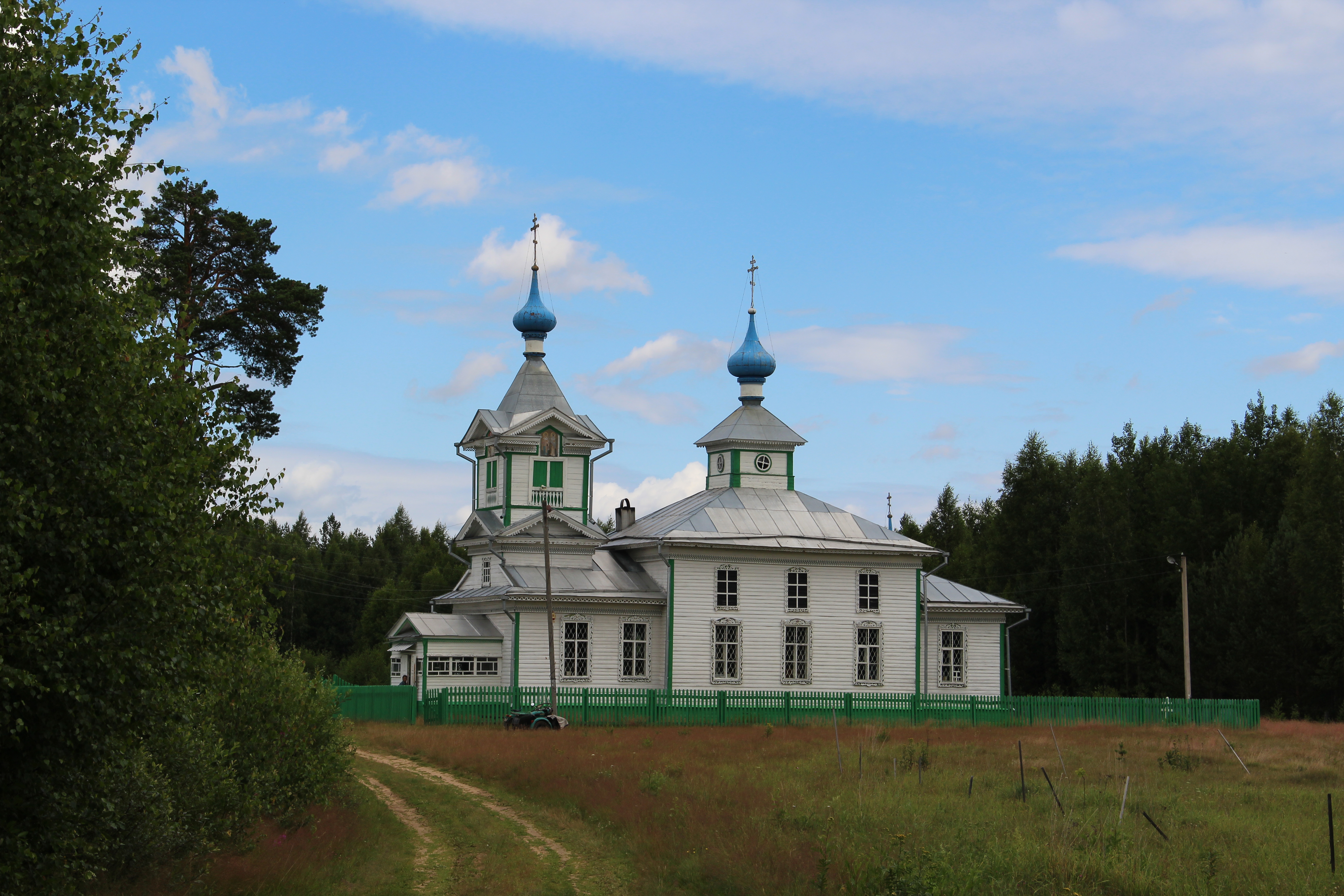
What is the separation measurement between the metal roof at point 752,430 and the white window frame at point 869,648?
6.62 meters

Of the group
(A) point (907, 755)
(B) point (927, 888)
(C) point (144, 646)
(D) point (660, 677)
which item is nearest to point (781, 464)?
(D) point (660, 677)

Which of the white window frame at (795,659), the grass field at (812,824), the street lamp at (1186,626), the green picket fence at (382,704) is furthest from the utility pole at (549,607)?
the street lamp at (1186,626)

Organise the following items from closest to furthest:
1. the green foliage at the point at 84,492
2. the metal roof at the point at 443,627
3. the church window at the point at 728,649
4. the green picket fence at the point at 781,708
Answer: the green foliage at the point at 84,492
the green picket fence at the point at 781,708
the metal roof at the point at 443,627
the church window at the point at 728,649

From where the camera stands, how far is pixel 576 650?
3756 cm

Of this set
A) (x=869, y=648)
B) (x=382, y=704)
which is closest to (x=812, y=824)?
(x=382, y=704)

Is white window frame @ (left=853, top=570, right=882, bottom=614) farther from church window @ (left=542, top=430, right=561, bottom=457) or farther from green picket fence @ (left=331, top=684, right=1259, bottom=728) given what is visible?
church window @ (left=542, top=430, right=561, bottom=457)

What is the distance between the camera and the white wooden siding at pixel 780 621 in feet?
126

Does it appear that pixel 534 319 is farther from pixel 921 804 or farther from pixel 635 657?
pixel 921 804

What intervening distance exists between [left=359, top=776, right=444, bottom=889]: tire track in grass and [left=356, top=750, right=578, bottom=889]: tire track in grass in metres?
0.32

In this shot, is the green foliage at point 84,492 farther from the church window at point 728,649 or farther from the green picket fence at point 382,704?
the church window at point 728,649

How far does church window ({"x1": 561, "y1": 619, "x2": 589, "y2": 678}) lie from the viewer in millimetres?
37344

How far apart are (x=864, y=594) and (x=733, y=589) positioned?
4.06m

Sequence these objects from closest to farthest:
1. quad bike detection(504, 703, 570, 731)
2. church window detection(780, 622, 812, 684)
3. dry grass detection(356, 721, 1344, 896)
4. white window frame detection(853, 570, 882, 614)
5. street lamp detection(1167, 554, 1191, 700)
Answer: dry grass detection(356, 721, 1344, 896) < quad bike detection(504, 703, 570, 731) < street lamp detection(1167, 554, 1191, 700) < church window detection(780, 622, 812, 684) < white window frame detection(853, 570, 882, 614)

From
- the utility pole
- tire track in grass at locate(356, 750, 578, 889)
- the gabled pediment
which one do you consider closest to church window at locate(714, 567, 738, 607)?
the gabled pediment
